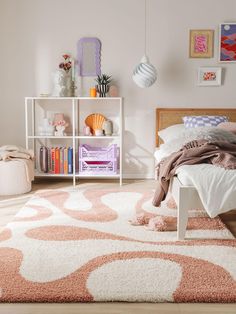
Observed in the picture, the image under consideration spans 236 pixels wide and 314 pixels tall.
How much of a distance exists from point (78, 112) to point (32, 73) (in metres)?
0.65

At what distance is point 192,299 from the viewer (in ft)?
6.52

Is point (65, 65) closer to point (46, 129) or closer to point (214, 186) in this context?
point (46, 129)

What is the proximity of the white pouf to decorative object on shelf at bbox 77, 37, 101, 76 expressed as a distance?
1317 millimetres

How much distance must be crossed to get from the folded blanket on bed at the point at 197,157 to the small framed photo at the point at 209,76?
1.68 metres

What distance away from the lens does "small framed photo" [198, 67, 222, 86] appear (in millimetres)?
4746

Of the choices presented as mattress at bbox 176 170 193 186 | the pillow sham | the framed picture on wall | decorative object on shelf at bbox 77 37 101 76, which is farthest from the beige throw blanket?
the framed picture on wall

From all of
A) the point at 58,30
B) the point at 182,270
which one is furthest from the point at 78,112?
the point at 182,270

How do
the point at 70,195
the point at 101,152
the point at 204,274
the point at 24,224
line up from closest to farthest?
the point at 204,274 < the point at 24,224 < the point at 70,195 < the point at 101,152

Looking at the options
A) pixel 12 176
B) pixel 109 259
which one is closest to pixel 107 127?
pixel 12 176

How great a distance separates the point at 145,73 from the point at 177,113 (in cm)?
61

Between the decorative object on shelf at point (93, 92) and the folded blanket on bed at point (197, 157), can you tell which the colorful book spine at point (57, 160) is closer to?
the decorative object on shelf at point (93, 92)

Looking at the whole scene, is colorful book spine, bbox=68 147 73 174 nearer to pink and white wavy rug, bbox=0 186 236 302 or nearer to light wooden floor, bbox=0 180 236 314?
pink and white wavy rug, bbox=0 186 236 302

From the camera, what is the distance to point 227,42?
15.4 ft

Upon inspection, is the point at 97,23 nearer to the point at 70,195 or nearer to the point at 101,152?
the point at 101,152
